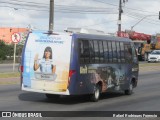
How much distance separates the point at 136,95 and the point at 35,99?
5.11 m

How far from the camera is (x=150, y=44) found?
239ft

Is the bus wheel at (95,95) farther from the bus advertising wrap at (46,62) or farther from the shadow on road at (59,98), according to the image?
the bus advertising wrap at (46,62)

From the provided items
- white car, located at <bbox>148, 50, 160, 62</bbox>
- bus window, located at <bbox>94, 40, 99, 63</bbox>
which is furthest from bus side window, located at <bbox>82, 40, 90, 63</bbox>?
white car, located at <bbox>148, 50, 160, 62</bbox>

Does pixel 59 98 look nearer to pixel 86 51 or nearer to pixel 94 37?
pixel 86 51

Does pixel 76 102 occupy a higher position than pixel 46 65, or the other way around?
pixel 46 65

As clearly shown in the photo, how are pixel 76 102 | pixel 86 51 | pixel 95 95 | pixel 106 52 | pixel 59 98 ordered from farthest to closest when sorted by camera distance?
pixel 106 52 → pixel 59 98 → pixel 95 95 → pixel 76 102 → pixel 86 51

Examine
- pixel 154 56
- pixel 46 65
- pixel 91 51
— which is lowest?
pixel 154 56

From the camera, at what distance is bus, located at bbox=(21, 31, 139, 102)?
16.2 m

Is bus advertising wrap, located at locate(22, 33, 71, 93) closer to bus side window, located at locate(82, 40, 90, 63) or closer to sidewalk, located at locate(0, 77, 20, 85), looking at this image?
bus side window, located at locate(82, 40, 90, 63)

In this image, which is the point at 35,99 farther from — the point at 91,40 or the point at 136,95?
the point at 136,95

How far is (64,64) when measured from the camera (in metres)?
16.2

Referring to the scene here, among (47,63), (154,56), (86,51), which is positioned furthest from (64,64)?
(154,56)

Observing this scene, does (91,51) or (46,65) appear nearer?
(46,65)

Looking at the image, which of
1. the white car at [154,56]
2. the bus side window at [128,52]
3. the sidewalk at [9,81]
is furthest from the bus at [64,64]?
the white car at [154,56]
